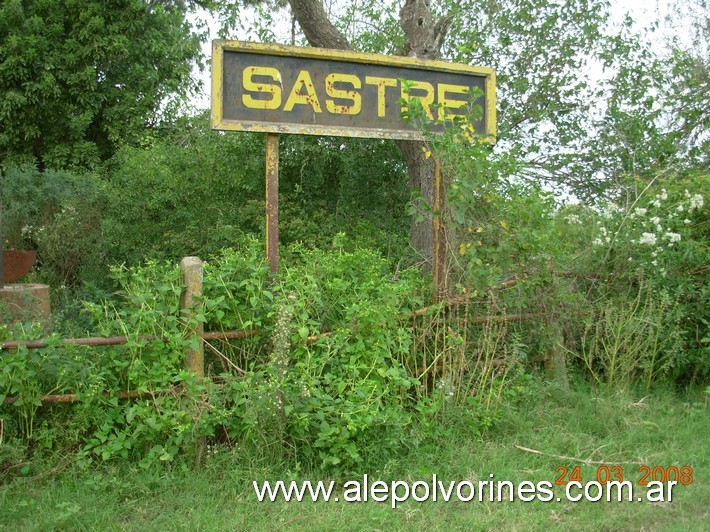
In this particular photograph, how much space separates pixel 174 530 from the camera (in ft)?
10.5

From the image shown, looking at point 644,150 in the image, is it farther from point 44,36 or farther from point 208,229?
point 44,36

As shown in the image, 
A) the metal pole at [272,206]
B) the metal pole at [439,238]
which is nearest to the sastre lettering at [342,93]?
the metal pole at [272,206]

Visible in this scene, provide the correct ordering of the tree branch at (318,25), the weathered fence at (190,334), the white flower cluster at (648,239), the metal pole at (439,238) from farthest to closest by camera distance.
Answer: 1. the tree branch at (318,25)
2. the white flower cluster at (648,239)
3. the metal pole at (439,238)
4. the weathered fence at (190,334)

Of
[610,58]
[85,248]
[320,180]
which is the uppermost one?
[610,58]

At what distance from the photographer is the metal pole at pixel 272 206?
4602 millimetres

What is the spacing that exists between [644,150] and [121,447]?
729 centimetres

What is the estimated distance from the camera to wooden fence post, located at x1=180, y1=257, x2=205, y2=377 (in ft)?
13.1

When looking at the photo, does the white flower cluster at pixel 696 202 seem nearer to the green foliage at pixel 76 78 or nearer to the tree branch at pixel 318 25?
the tree branch at pixel 318 25

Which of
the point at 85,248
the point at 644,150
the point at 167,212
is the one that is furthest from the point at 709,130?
the point at 85,248

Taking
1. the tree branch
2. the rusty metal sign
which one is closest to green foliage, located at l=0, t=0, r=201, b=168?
the tree branch
